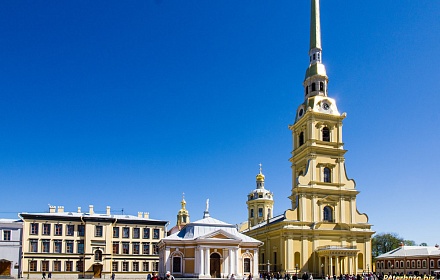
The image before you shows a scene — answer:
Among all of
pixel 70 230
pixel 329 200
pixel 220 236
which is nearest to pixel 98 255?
pixel 70 230

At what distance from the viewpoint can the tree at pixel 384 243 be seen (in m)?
108

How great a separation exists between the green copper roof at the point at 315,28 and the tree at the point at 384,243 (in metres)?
53.7

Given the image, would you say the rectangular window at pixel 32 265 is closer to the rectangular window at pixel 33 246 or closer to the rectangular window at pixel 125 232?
the rectangular window at pixel 33 246

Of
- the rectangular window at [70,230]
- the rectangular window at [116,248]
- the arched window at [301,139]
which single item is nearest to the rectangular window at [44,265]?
the rectangular window at [70,230]

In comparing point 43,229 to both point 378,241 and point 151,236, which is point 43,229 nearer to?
point 151,236

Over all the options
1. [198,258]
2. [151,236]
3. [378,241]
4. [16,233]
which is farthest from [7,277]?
[378,241]

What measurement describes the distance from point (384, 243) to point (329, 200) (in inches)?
2039

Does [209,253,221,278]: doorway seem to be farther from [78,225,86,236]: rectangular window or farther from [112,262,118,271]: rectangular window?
[78,225,86,236]: rectangular window

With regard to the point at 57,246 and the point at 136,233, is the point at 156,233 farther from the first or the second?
the point at 57,246

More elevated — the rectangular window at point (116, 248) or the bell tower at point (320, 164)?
the bell tower at point (320, 164)

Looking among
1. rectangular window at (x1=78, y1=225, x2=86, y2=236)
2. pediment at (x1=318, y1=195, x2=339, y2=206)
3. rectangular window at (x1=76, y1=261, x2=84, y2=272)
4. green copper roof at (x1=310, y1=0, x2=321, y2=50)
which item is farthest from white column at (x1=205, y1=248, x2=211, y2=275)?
green copper roof at (x1=310, y1=0, x2=321, y2=50)

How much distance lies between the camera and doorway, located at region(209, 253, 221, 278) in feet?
170

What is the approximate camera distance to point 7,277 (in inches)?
2238

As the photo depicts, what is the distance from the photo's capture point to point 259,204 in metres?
93.4
